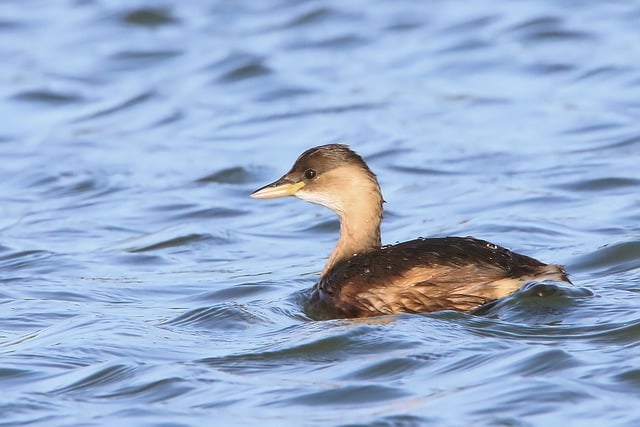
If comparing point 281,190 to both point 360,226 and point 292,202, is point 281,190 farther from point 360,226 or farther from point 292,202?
point 292,202

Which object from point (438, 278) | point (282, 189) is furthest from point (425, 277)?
point (282, 189)

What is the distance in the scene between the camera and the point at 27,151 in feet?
47.2

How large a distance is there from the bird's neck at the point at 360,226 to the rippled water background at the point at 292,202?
1.56 ft

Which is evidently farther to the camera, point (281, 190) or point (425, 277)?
point (281, 190)

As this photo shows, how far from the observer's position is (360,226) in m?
9.05

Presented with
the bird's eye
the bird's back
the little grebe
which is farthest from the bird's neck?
the bird's back

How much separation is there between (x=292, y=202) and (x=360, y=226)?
138 inches

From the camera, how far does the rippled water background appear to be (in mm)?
7133

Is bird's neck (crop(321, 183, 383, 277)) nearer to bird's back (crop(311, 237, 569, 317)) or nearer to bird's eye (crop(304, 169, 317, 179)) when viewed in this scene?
bird's eye (crop(304, 169, 317, 179))

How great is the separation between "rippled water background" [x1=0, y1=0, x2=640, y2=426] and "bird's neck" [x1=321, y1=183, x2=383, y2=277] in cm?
48

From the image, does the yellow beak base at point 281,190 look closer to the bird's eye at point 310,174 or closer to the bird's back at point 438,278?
the bird's eye at point 310,174

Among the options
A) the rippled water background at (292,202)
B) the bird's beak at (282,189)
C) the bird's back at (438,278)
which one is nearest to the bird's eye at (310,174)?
the bird's beak at (282,189)

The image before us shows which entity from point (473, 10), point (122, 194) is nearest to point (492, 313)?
point (122, 194)

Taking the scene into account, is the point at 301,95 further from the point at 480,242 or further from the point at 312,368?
the point at 312,368
